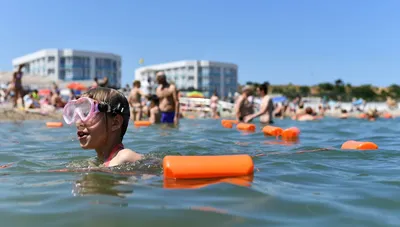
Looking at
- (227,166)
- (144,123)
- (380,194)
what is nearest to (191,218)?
(227,166)

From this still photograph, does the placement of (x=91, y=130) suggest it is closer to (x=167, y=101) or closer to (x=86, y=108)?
(x=86, y=108)

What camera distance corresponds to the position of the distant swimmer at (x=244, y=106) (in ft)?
36.3

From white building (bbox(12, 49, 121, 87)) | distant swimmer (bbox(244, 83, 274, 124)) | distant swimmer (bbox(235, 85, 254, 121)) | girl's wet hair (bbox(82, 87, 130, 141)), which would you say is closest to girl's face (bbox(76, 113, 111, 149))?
girl's wet hair (bbox(82, 87, 130, 141))

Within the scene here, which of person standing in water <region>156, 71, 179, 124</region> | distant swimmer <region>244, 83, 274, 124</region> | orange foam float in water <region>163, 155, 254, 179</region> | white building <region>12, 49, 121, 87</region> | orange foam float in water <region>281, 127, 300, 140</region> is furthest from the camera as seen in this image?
white building <region>12, 49, 121, 87</region>

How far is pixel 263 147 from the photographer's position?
19.4 ft

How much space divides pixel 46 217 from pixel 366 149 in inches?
166

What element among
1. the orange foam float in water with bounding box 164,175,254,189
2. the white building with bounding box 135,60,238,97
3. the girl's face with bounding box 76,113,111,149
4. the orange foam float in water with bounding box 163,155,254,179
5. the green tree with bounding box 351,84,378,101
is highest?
the white building with bounding box 135,60,238,97

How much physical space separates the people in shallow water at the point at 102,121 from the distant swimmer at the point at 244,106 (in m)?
7.63

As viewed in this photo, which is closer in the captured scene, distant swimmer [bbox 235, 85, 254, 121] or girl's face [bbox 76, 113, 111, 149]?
girl's face [bbox 76, 113, 111, 149]

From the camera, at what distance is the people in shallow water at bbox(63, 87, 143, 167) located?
11.0 feet

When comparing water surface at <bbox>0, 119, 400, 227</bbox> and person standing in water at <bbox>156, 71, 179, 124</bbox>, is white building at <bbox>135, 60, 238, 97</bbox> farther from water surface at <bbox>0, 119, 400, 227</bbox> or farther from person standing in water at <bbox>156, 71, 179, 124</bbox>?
water surface at <bbox>0, 119, 400, 227</bbox>

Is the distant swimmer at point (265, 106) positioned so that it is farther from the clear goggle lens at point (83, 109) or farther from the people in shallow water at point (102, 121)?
the clear goggle lens at point (83, 109)

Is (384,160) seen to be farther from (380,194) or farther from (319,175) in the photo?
(380,194)

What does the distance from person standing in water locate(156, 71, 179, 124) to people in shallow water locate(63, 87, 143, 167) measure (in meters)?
6.45
